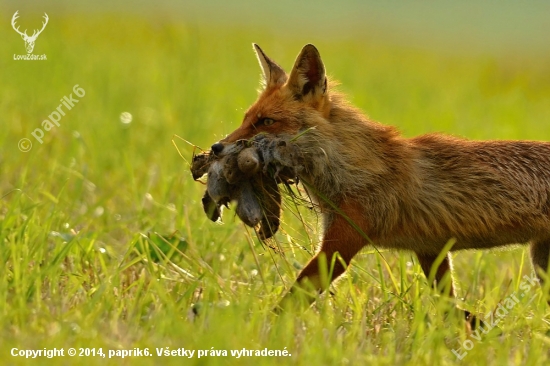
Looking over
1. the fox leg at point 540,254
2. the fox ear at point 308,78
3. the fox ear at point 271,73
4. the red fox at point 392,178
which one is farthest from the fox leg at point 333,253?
the fox leg at point 540,254

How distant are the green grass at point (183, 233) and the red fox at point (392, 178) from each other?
12.5 inches

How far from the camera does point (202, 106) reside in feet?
37.1

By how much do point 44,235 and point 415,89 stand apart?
10.7 meters

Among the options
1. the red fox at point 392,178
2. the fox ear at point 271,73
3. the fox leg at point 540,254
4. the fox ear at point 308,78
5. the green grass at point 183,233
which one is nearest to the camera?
the green grass at point 183,233

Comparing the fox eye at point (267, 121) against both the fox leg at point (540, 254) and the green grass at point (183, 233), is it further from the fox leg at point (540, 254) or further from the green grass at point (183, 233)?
the fox leg at point (540, 254)

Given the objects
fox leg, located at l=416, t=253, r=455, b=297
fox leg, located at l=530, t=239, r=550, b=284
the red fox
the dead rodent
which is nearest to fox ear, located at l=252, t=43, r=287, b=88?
the red fox

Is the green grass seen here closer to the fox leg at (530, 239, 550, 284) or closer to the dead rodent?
the fox leg at (530, 239, 550, 284)

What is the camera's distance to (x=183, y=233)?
6.50 meters

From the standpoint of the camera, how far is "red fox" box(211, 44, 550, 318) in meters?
5.34

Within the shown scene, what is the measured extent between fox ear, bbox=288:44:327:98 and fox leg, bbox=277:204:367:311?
0.92m

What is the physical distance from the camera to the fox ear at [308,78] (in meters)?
5.45

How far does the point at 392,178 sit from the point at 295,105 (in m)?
0.88

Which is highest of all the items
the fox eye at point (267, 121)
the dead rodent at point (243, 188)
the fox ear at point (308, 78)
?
the fox ear at point (308, 78)

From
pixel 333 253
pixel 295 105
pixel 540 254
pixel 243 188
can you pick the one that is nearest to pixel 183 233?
pixel 243 188
